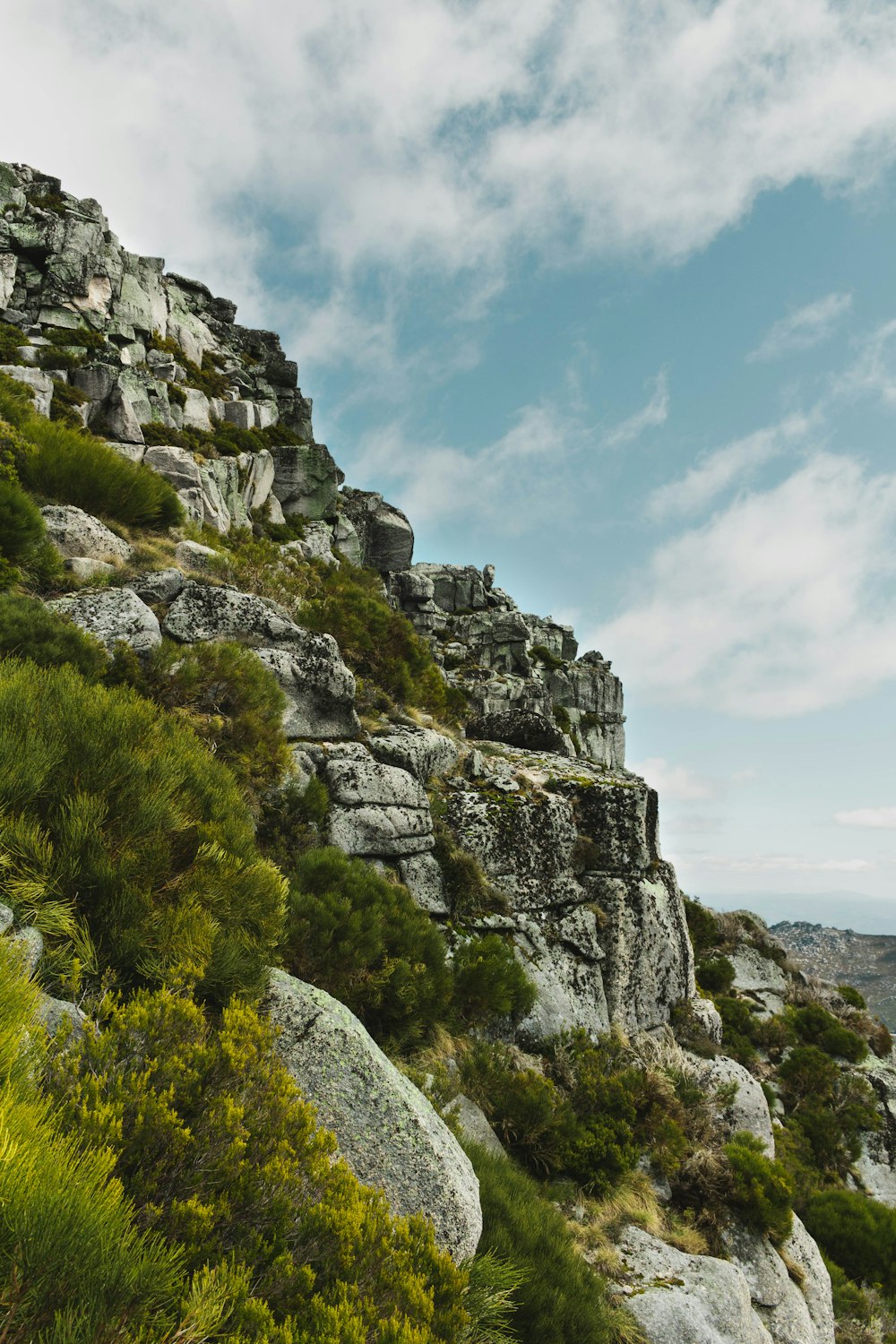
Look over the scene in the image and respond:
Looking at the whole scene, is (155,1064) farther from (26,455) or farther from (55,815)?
(26,455)

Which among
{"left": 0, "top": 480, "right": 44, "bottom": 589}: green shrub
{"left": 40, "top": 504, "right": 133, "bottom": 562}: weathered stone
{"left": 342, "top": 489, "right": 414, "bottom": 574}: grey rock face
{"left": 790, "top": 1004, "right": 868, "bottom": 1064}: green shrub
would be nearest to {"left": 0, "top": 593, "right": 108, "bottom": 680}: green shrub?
{"left": 0, "top": 480, "right": 44, "bottom": 589}: green shrub

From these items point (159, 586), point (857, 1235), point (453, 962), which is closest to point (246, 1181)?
point (453, 962)

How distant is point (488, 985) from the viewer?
8.05 meters

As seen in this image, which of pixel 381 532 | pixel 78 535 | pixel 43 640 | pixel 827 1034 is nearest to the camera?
pixel 43 640

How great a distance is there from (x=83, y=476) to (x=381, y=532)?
105ft

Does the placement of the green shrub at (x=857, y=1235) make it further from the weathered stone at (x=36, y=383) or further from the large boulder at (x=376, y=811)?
the weathered stone at (x=36, y=383)

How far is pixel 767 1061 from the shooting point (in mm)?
16531

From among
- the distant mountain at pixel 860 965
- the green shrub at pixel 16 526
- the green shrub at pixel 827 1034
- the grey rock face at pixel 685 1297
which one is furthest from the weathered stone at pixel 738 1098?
the distant mountain at pixel 860 965

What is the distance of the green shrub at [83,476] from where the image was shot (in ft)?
40.0

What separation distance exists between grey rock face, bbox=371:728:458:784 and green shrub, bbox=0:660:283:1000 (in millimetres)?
4621

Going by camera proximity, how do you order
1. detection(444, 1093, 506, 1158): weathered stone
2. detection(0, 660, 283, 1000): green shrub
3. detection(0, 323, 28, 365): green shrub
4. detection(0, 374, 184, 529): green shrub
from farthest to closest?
1. detection(0, 323, 28, 365): green shrub
2. detection(0, 374, 184, 529): green shrub
3. detection(444, 1093, 506, 1158): weathered stone
4. detection(0, 660, 283, 1000): green shrub

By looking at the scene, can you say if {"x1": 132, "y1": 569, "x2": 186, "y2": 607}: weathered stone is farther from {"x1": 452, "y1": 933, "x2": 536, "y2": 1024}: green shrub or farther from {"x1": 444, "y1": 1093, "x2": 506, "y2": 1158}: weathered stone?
{"x1": 444, "y1": 1093, "x2": 506, "y2": 1158}: weathered stone

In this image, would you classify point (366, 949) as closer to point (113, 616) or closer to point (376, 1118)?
point (376, 1118)

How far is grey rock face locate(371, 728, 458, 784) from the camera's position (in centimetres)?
1025
